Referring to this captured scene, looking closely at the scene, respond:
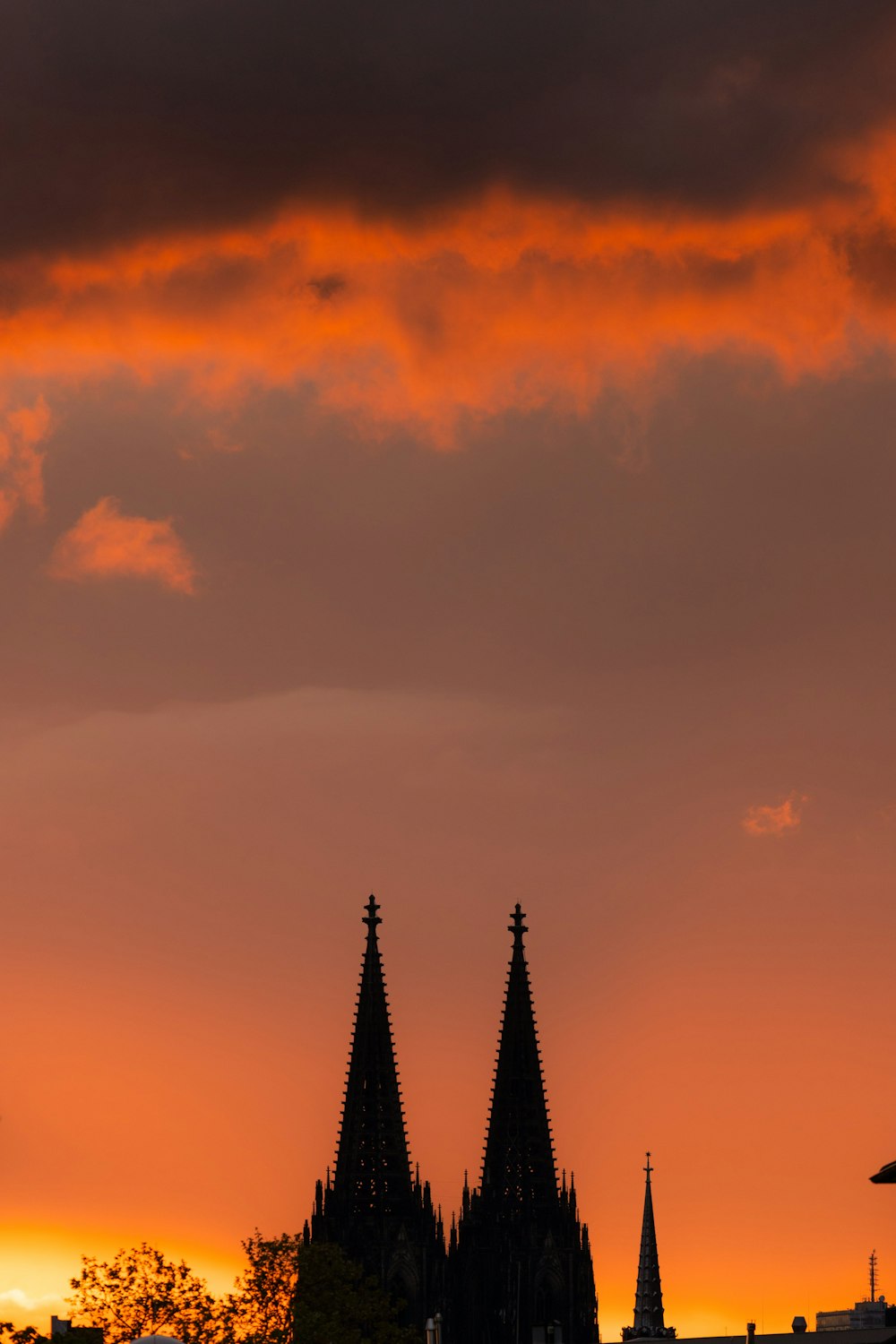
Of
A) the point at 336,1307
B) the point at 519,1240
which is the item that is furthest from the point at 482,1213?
the point at 336,1307

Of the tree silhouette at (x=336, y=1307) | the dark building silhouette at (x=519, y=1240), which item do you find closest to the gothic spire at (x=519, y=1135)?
the dark building silhouette at (x=519, y=1240)

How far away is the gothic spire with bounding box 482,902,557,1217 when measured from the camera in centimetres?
18150

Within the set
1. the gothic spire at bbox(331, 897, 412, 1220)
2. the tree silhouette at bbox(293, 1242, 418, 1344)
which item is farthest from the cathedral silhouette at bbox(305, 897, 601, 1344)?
the tree silhouette at bbox(293, 1242, 418, 1344)

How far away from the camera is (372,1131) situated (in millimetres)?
180250

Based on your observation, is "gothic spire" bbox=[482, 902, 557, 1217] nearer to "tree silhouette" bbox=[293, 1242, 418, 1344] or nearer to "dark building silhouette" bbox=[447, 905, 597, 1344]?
"dark building silhouette" bbox=[447, 905, 597, 1344]

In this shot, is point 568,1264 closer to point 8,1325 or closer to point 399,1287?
point 399,1287

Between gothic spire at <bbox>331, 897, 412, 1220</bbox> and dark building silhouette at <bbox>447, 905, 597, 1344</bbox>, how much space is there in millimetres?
4614

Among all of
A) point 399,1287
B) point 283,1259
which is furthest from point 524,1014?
point 283,1259

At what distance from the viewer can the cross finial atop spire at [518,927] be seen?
18862 centimetres

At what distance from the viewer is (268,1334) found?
5812 inches

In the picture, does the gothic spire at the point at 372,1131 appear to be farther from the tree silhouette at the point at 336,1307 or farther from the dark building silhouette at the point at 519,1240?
the tree silhouette at the point at 336,1307

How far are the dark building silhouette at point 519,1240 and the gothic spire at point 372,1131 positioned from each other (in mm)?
4614

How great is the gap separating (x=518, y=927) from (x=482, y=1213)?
56.5ft

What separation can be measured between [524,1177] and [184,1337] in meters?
40.5
